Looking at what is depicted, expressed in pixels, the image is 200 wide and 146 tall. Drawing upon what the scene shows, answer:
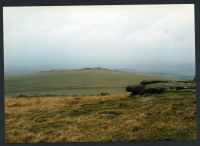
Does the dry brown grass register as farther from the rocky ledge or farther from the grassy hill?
the rocky ledge

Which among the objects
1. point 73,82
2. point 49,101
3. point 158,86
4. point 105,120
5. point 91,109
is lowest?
point 105,120

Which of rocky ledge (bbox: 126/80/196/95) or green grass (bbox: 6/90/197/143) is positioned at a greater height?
rocky ledge (bbox: 126/80/196/95)

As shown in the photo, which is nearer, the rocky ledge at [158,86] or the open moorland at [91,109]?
the open moorland at [91,109]

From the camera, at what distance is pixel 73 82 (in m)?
7.57

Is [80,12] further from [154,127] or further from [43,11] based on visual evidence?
[154,127]

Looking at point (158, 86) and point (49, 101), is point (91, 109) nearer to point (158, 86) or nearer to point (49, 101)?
point (49, 101)

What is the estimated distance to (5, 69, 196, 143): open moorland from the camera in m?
7.44

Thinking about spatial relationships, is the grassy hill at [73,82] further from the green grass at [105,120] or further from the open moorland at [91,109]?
the green grass at [105,120]

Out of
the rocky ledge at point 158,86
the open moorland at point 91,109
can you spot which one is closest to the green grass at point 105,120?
the open moorland at point 91,109

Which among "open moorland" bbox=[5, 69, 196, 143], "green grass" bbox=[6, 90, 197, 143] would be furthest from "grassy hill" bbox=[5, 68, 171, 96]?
"green grass" bbox=[6, 90, 197, 143]

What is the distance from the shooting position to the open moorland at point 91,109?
293 inches

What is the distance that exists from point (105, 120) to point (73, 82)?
817mm

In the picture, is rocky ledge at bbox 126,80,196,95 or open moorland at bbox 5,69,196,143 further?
Result: rocky ledge at bbox 126,80,196,95

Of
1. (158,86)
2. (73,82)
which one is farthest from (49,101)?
(158,86)
